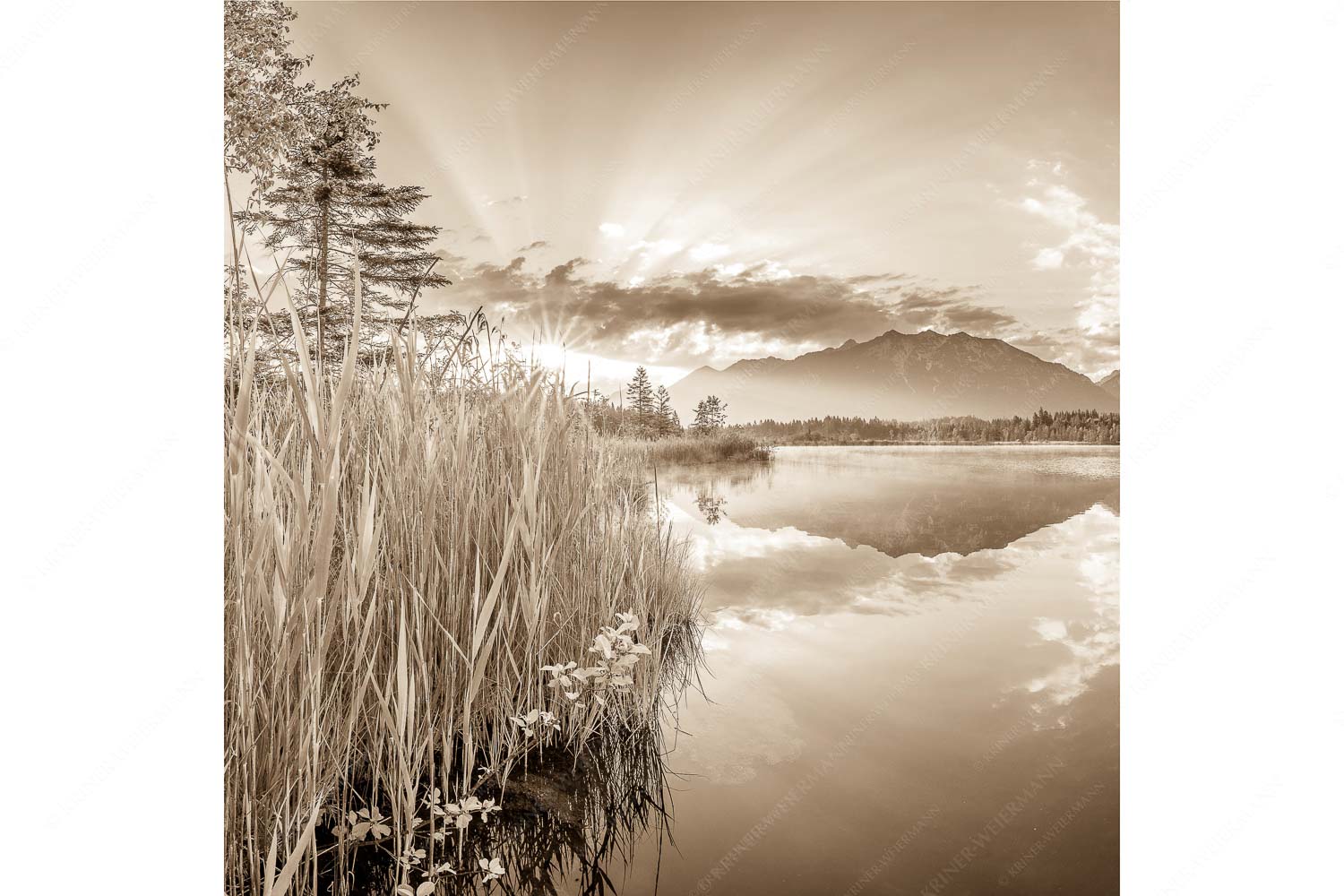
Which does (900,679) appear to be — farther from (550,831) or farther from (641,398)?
(641,398)

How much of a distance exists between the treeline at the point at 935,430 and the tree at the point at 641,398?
1.91ft

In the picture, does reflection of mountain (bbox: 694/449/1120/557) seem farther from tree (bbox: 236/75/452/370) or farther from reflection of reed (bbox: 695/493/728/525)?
tree (bbox: 236/75/452/370)

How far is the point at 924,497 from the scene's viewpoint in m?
3.32

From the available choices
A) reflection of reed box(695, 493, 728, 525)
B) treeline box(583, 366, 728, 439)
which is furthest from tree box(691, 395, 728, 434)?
reflection of reed box(695, 493, 728, 525)

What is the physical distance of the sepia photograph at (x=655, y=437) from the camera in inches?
48.7

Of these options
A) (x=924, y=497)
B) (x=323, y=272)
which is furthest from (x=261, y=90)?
(x=924, y=497)

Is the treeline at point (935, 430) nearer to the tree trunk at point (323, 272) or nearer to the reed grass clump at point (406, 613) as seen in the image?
the reed grass clump at point (406, 613)
